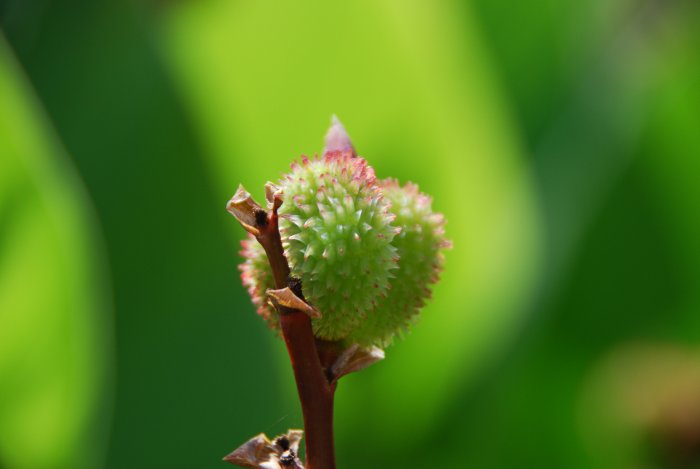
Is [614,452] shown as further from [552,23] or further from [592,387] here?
[552,23]

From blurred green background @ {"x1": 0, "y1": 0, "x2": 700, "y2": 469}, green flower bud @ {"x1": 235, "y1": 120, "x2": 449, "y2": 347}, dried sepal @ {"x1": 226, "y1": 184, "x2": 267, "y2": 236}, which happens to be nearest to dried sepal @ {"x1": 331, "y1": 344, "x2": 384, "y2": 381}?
green flower bud @ {"x1": 235, "y1": 120, "x2": 449, "y2": 347}

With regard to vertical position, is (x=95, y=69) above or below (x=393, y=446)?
above

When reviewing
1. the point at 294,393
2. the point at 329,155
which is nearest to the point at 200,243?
the point at 294,393

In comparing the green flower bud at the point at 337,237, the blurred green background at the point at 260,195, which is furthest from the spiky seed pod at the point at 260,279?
the blurred green background at the point at 260,195

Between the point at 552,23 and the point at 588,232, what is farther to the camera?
the point at 552,23

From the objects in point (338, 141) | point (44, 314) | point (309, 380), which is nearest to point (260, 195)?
point (44, 314)
